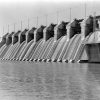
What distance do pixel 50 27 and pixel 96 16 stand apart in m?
19.3

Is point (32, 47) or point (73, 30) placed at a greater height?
point (73, 30)

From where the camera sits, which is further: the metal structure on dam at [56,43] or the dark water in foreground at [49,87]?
the metal structure on dam at [56,43]

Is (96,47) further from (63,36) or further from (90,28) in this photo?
(63,36)

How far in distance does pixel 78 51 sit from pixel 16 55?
3823cm

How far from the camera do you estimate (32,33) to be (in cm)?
9425

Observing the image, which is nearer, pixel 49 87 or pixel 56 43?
pixel 49 87

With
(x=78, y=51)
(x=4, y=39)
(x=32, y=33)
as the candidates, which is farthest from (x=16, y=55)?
(x=78, y=51)

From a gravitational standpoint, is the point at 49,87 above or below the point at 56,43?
above

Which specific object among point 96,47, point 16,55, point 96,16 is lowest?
point 16,55

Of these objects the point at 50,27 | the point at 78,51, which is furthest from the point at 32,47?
the point at 78,51

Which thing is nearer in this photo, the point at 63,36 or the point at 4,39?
the point at 63,36

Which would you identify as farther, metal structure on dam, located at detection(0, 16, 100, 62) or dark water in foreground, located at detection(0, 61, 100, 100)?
metal structure on dam, located at detection(0, 16, 100, 62)

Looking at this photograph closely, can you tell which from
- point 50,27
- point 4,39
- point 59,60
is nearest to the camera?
point 59,60

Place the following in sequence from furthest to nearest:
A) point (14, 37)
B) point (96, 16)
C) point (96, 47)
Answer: point (14, 37), point (96, 16), point (96, 47)
